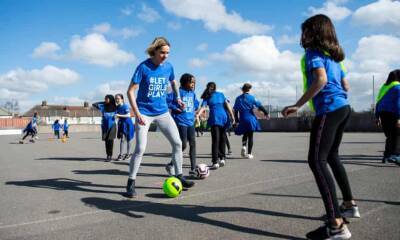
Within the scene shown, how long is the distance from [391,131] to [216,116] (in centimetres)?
367

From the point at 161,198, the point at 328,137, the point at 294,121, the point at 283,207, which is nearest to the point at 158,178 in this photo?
Result: the point at 161,198

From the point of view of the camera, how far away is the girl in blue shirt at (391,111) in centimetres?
705

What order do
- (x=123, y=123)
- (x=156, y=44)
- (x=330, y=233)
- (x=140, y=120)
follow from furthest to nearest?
1. (x=123, y=123)
2. (x=156, y=44)
3. (x=140, y=120)
4. (x=330, y=233)

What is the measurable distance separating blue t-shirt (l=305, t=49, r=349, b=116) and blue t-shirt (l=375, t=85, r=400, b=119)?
450 cm

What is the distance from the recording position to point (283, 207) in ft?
13.3

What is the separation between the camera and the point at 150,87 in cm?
498

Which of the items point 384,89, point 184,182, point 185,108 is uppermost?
point 384,89

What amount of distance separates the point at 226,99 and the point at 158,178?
9.40ft

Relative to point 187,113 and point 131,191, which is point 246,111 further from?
point 131,191

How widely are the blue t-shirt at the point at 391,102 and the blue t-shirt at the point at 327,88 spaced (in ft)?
14.7

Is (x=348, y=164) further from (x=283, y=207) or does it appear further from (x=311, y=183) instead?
(x=283, y=207)

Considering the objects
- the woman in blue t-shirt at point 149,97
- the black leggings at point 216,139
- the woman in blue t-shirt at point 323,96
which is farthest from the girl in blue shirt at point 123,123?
the woman in blue t-shirt at point 323,96

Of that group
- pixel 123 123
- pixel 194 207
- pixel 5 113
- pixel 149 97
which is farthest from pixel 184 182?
pixel 5 113

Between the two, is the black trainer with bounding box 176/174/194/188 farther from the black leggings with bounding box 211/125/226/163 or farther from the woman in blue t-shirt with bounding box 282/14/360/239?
the woman in blue t-shirt with bounding box 282/14/360/239
